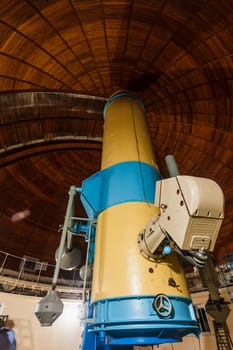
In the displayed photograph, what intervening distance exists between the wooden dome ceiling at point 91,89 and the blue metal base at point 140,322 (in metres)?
3.91

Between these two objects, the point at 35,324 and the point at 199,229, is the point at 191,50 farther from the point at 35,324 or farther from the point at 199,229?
the point at 35,324

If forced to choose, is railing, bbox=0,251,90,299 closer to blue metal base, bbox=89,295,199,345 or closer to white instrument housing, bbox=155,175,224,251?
blue metal base, bbox=89,295,199,345

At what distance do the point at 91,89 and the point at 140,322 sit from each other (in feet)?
14.8

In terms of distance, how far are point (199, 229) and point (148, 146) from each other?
5.19 ft

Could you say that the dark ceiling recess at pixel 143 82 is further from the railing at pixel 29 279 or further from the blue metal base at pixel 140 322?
the railing at pixel 29 279

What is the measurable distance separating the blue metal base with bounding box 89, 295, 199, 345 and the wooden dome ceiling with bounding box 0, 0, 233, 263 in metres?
3.91

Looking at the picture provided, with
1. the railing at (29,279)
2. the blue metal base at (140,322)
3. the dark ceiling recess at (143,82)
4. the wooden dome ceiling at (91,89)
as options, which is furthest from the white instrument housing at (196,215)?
the railing at (29,279)

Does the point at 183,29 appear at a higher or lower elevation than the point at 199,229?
higher

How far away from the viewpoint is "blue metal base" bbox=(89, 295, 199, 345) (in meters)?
1.24

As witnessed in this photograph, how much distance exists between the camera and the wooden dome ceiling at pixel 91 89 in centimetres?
307

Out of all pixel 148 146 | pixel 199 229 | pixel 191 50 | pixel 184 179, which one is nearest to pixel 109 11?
pixel 191 50

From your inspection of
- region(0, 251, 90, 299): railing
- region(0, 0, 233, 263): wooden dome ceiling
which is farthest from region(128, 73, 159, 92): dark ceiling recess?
region(0, 251, 90, 299): railing

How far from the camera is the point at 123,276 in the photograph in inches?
56.9

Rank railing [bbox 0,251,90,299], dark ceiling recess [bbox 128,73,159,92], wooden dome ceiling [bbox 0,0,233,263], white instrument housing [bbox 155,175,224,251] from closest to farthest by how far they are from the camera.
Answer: white instrument housing [bbox 155,175,224,251] < wooden dome ceiling [bbox 0,0,233,263] < dark ceiling recess [bbox 128,73,159,92] < railing [bbox 0,251,90,299]
